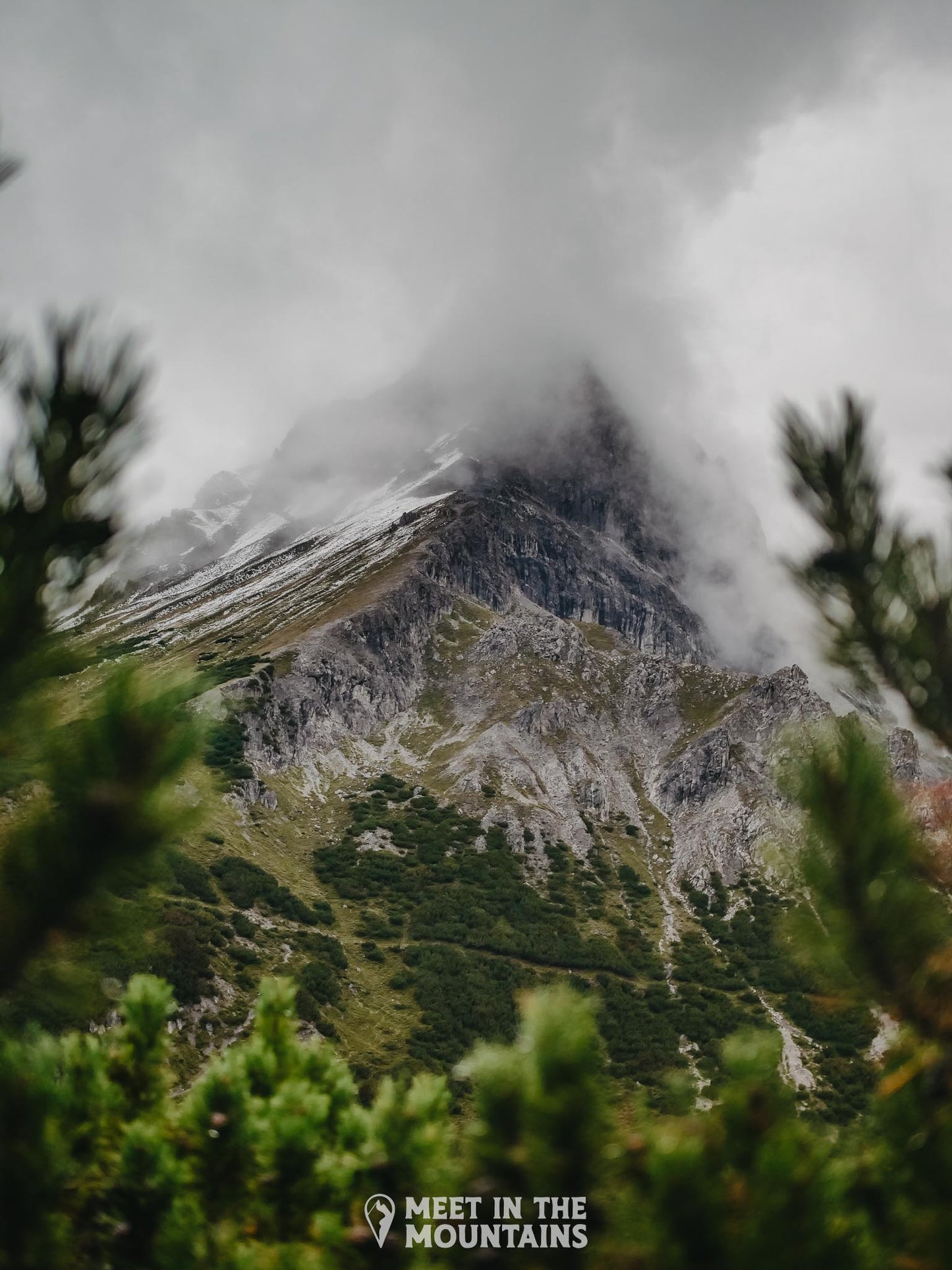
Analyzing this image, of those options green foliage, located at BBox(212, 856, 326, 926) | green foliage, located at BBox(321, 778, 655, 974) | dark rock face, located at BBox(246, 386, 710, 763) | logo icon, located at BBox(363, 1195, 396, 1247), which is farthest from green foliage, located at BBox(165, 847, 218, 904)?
logo icon, located at BBox(363, 1195, 396, 1247)

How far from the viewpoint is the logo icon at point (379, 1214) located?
108 inches

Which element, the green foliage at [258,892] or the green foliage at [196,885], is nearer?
the green foliage at [196,885]

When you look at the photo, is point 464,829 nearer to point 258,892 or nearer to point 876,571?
point 258,892

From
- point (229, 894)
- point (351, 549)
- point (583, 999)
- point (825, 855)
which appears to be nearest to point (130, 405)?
point (583, 999)

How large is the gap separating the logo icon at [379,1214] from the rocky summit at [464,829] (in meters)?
1.49

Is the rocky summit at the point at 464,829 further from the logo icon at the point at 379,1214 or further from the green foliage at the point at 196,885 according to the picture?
the logo icon at the point at 379,1214

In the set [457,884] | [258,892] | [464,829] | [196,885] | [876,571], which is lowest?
[876,571]

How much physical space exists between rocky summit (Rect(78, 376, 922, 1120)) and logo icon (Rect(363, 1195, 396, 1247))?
58.8 inches

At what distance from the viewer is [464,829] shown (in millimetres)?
73312

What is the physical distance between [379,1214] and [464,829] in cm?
7257

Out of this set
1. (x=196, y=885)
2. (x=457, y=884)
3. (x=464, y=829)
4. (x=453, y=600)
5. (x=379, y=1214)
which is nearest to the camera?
(x=379, y=1214)

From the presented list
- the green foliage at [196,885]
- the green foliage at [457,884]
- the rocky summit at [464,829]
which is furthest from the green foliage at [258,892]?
the green foliage at [457,884]

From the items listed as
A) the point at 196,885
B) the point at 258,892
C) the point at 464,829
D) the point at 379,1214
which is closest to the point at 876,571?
the point at 379,1214

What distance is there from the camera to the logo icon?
2740 mm
